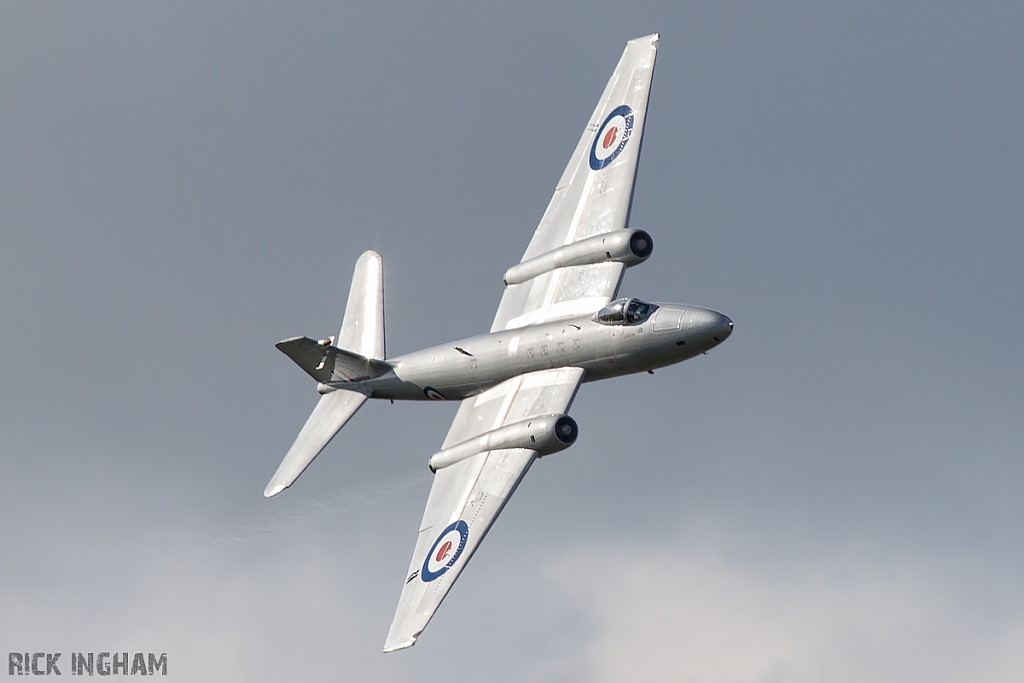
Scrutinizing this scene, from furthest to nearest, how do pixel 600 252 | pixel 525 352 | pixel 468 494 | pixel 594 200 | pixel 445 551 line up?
1. pixel 594 200
2. pixel 600 252
3. pixel 525 352
4. pixel 468 494
5. pixel 445 551

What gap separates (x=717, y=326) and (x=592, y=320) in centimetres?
492

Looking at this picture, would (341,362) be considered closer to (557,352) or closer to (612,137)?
(557,352)

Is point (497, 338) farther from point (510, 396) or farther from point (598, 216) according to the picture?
point (598, 216)

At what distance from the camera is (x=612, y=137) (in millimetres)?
62312

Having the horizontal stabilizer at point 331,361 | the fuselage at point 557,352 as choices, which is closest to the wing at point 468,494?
the fuselage at point 557,352

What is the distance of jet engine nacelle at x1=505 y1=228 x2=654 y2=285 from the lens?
57906mm

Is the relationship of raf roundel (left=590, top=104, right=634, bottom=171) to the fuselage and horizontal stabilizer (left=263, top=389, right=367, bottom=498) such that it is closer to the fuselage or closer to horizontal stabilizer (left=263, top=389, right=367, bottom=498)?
the fuselage

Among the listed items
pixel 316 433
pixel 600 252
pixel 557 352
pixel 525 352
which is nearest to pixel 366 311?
pixel 316 433

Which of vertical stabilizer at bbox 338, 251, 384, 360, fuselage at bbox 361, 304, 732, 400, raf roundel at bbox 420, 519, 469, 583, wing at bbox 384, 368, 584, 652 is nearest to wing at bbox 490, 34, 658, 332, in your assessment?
fuselage at bbox 361, 304, 732, 400

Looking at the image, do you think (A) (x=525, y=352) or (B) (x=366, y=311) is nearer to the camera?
(A) (x=525, y=352)

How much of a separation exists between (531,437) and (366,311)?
38.7 ft

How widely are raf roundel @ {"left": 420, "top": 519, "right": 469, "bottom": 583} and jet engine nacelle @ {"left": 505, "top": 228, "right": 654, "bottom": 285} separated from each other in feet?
39.7

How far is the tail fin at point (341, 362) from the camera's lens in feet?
191

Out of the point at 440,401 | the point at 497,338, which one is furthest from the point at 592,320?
the point at 440,401
